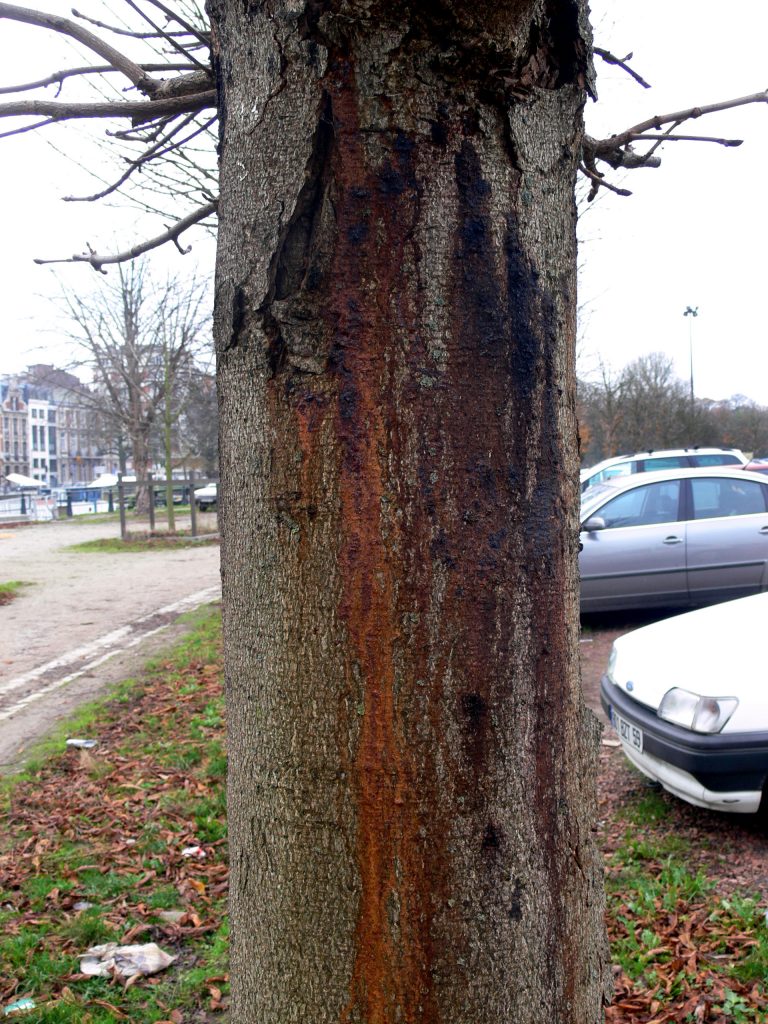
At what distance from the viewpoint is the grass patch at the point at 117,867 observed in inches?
132

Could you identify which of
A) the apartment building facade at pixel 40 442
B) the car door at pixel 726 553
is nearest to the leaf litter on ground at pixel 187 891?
the car door at pixel 726 553

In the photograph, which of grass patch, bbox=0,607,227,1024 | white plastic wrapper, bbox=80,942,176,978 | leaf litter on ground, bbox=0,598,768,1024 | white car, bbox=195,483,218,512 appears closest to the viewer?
leaf litter on ground, bbox=0,598,768,1024

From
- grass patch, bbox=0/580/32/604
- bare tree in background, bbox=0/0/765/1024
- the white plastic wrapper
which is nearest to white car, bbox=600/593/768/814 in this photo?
the white plastic wrapper

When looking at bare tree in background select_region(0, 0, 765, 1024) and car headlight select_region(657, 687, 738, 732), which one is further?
car headlight select_region(657, 687, 738, 732)

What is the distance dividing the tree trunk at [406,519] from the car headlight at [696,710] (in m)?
Result: 3.34

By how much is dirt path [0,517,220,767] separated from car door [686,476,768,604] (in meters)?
6.29

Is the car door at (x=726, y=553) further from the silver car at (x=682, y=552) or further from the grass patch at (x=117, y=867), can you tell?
the grass patch at (x=117, y=867)

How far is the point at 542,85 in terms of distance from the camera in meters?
1.28

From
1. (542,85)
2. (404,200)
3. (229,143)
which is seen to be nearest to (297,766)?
(404,200)

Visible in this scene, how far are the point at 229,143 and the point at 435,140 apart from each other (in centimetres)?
33

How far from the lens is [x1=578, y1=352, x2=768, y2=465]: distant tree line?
40.5m

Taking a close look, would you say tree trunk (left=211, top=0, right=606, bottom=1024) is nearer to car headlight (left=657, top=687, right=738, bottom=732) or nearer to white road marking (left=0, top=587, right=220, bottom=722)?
car headlight (left=657, top=687, right=738, bottom=732)

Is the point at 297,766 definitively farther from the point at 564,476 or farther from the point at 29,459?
the point at 29,459

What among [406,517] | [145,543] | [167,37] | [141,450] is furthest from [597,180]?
[141,450]
